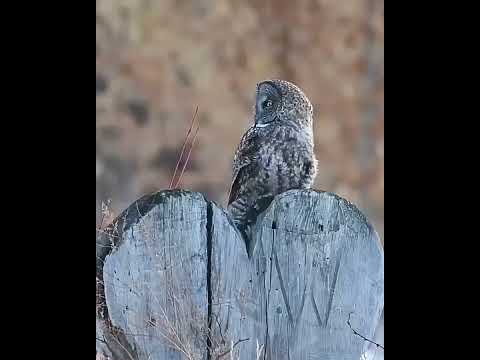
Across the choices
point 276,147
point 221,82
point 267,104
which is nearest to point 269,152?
point 276,147

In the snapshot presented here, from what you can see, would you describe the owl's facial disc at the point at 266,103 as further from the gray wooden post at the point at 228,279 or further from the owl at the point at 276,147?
the gray wooden post at the point at 228,279

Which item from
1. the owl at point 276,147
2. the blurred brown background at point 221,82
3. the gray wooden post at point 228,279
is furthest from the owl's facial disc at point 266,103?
the gray wooden post at point 228,279

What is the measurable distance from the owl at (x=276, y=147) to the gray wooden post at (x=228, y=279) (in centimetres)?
43

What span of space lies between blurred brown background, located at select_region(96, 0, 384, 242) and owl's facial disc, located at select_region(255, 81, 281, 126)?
240mm

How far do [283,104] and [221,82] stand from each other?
0.53 metres

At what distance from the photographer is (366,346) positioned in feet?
7.67

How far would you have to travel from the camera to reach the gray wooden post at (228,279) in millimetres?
2268

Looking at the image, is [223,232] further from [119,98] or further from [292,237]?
[119,98]

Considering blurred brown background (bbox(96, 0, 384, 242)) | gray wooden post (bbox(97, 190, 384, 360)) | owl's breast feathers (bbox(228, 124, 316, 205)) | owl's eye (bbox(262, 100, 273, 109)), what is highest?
blurred brown background (bbox(96, 0, 384, 242))

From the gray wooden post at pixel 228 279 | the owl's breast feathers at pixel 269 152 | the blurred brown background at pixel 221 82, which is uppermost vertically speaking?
the blurred brown background at pixel 221 82

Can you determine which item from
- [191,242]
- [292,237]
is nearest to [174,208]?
[191,242]

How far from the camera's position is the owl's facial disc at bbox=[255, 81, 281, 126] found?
277cm

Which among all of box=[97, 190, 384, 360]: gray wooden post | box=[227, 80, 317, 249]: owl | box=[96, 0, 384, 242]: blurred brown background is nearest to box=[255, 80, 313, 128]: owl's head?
box=[227, 80, 317, 249]: owl

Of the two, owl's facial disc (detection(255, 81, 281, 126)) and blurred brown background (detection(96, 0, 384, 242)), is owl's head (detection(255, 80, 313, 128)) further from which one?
blurred brown background (detection(96, 0, 384, 242))
